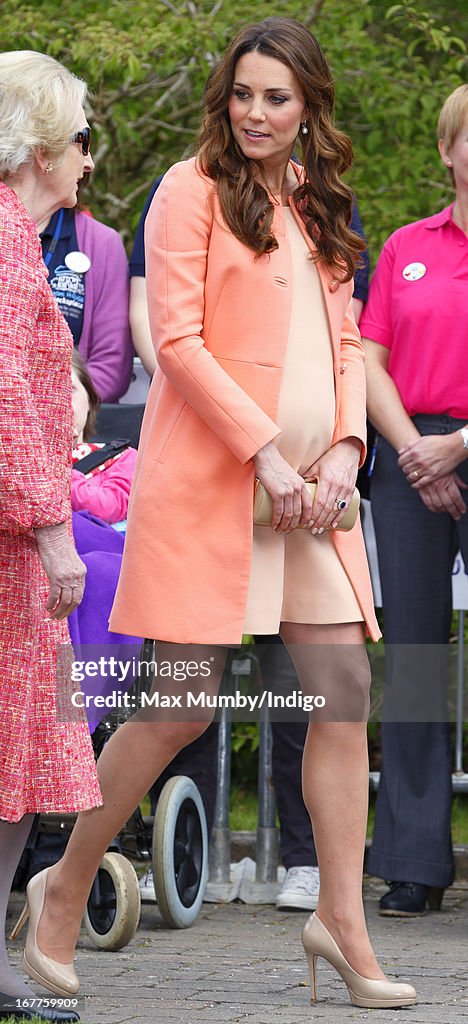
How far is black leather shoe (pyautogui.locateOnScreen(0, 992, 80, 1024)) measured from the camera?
3453 mm

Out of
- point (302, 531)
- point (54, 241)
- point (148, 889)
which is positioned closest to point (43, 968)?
point (302, 531)

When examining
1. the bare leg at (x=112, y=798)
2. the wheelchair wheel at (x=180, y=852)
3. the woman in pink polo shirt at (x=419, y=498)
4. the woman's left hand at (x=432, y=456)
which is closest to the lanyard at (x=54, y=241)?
the woman in pink polo shirt at (x=419, y=498)

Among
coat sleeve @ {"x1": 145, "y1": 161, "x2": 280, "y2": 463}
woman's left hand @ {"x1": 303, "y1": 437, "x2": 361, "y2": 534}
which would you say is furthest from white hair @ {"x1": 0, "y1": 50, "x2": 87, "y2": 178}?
woman's left hand @ {"x1": 303, "y1": 437, "x2": 361, "y2": 534}

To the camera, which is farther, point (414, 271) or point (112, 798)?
point (414, 271)

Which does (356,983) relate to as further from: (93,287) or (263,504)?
(93,287)

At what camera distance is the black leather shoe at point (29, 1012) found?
3453 millimetres

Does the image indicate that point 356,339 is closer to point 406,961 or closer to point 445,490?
point 445,490

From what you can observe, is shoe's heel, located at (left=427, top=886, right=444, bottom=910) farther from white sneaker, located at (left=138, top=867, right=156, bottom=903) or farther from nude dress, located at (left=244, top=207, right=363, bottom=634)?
nude dress, located at (left=244, top=207, right=363, bottom=634)

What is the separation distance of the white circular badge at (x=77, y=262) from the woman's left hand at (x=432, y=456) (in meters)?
1.20

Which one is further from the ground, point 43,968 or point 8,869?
point 8,869

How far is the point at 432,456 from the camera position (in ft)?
16.3

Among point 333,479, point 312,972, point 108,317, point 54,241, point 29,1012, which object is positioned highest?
point 54,241

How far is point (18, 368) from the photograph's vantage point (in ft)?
11.0

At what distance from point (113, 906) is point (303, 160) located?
6.83 ft
